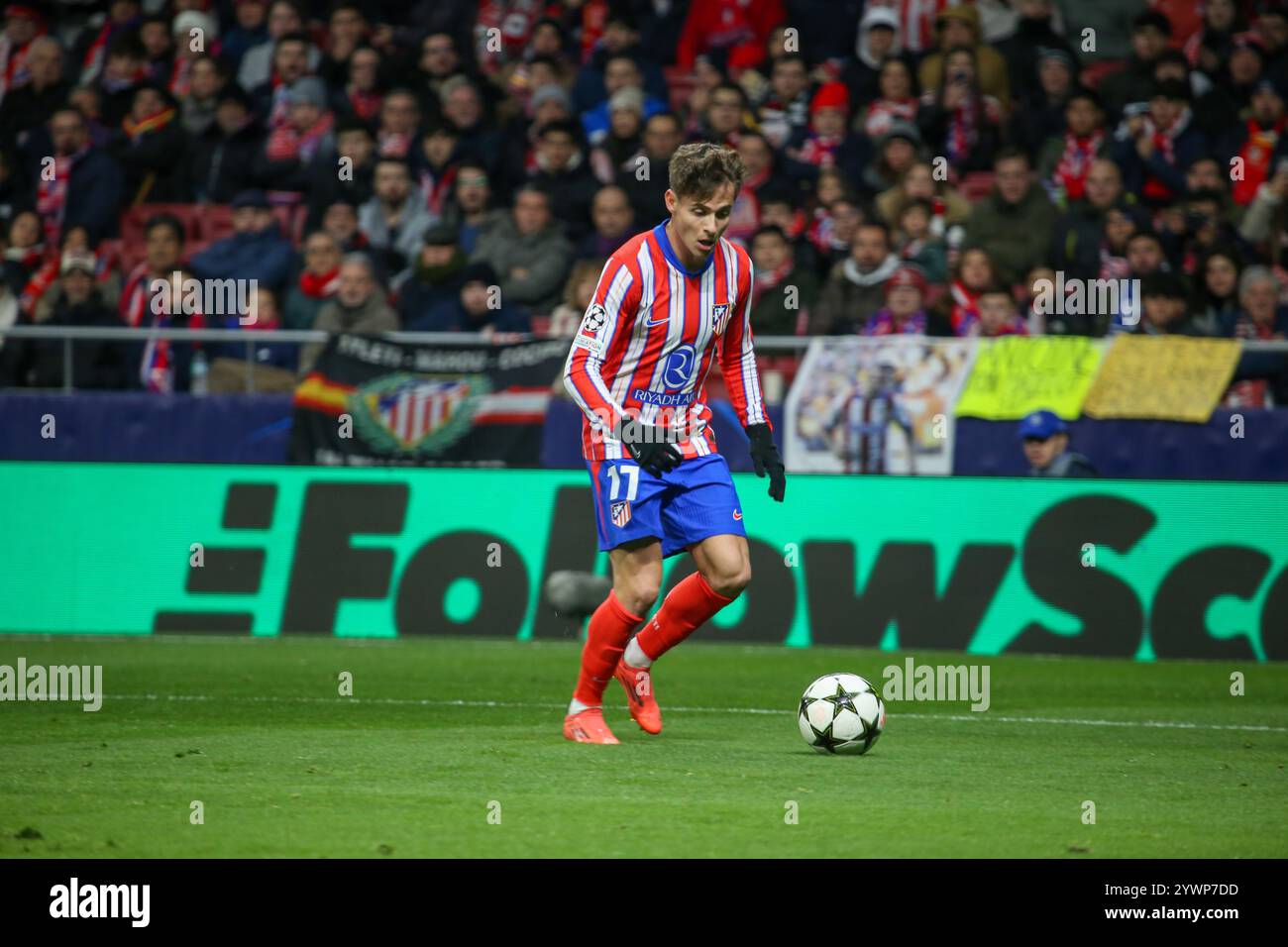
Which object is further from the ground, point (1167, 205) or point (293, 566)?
point (1167, 205)

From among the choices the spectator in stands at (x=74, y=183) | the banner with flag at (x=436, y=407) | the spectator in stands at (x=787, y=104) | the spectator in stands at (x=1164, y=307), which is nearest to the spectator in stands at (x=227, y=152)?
the spectator in stands at (x=74, y=183)

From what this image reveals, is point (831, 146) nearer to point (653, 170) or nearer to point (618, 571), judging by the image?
point (653, 170)

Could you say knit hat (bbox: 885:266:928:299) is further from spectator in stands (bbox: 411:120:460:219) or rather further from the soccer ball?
the soccer ball

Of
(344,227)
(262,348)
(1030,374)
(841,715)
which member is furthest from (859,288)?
(841,715)

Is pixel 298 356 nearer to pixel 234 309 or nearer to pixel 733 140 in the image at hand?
pixel 234 309

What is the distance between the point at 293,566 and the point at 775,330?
3.95m

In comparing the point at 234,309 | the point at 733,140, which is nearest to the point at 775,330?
the point at 733,140

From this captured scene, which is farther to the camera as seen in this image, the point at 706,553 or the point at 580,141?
the point at 580,141

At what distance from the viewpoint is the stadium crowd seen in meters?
15.0

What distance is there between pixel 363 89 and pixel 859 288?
5493 millimetres

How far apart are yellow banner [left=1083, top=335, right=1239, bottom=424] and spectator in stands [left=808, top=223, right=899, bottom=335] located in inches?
78.7

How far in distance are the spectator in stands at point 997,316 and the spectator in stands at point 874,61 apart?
2.67 m

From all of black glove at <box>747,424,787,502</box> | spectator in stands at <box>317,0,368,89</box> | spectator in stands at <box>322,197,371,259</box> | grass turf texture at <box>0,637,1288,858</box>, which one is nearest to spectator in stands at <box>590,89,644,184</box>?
spectator in stands at <box>322,197,371,259</box>

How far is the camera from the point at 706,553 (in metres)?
8.36
